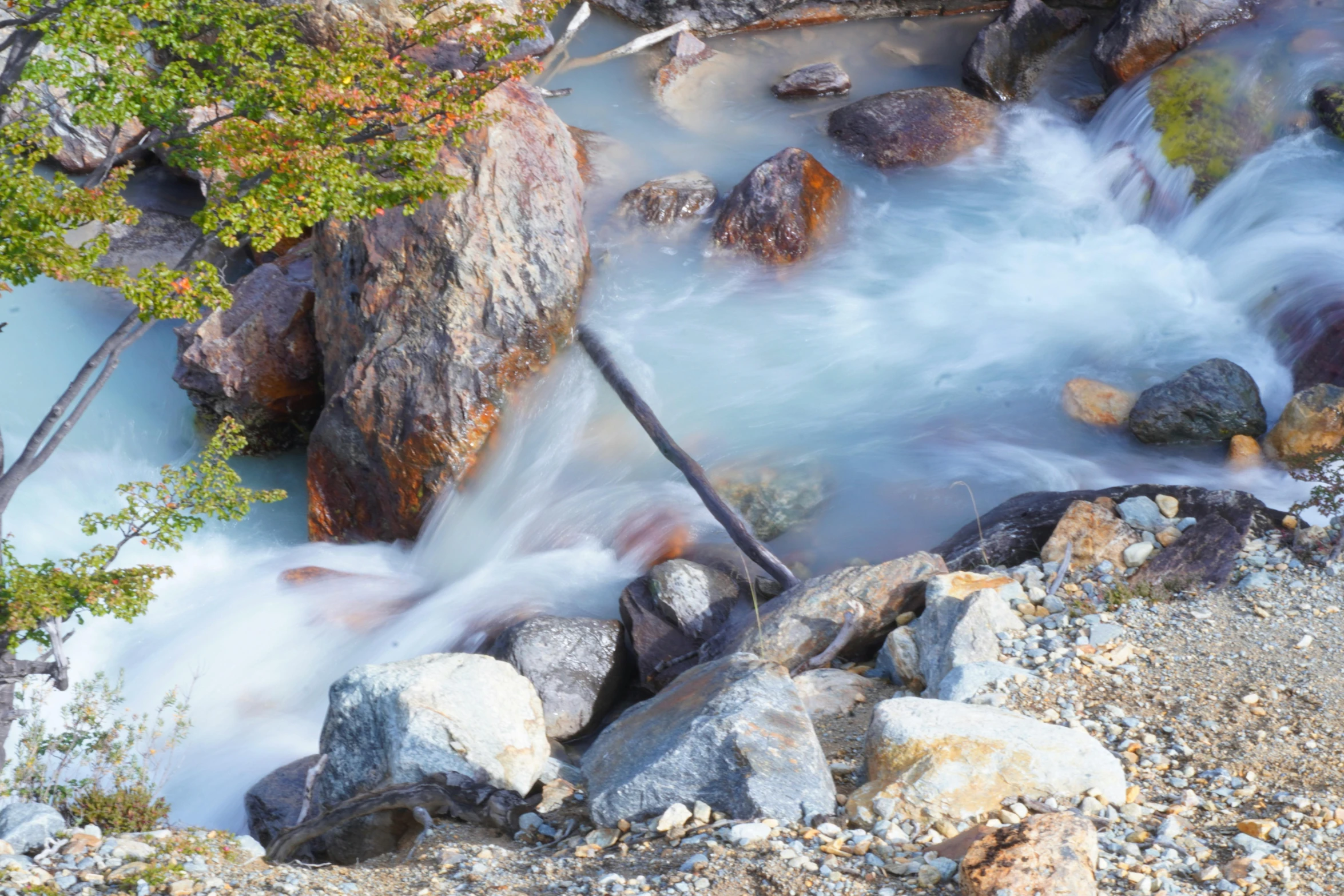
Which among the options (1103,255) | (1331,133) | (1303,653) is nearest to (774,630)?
(1303,653)

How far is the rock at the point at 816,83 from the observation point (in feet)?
48.6

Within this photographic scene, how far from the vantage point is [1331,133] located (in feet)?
36.6

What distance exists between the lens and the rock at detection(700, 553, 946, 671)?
21.0ft

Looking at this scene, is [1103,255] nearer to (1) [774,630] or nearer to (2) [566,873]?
(1) [774,630]

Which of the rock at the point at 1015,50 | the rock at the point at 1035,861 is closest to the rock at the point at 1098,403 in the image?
the rock at the point at 1035,861

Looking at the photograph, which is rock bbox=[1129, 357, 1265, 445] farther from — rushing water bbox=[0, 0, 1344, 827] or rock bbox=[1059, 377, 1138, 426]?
rock bbox=[1059, 377, 1138, 426]

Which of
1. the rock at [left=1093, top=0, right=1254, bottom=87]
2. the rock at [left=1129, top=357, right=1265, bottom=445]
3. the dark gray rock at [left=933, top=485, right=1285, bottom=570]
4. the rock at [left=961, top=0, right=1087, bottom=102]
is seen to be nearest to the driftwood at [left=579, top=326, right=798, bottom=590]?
the dark gray rock at [left=933, top=485, right=1285, bottom=570]

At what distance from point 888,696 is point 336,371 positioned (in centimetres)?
610

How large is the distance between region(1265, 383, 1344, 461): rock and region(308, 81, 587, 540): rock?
6212 mm

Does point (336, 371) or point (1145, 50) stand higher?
point (336, 371)

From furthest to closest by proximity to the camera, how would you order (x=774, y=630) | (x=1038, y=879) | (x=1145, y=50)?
(x=1145, y=50), (x=774, y=630), (x=1038, y=879)

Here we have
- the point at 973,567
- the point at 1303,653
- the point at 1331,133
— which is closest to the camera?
the point at 1303,653

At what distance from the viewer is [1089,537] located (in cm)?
654

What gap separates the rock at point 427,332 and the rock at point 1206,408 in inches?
210
